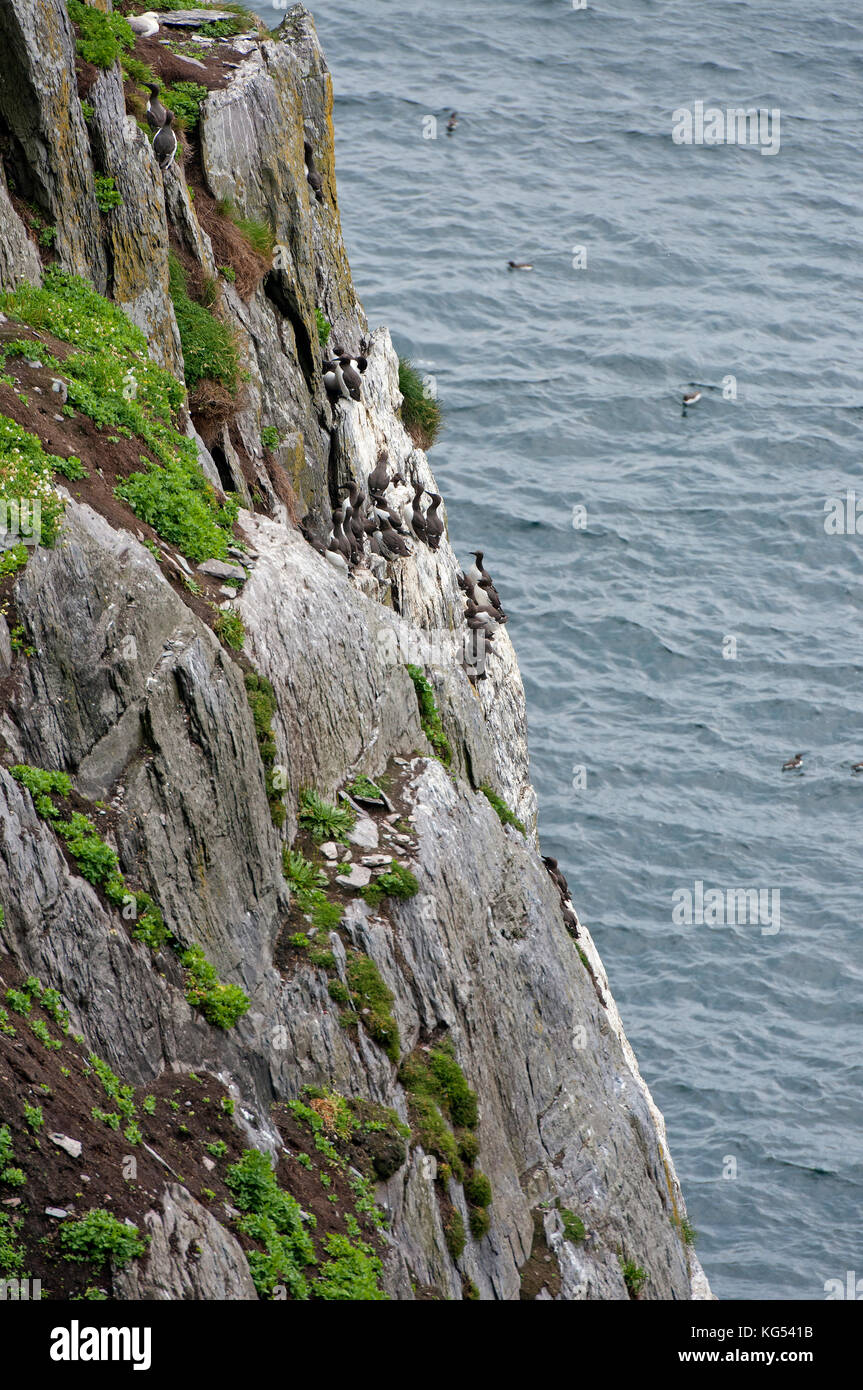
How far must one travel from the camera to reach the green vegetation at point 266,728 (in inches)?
677

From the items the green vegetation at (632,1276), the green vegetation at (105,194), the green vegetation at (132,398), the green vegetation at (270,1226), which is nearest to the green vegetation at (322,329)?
the green vegetation at (105,194)

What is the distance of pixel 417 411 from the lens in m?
33.8

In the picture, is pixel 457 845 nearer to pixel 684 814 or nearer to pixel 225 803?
pixel 225 803

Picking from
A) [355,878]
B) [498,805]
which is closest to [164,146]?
[498,805]

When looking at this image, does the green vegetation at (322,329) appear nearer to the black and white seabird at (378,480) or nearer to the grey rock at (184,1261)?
the black and white seabird at (378,480)

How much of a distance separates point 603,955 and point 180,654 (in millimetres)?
29596

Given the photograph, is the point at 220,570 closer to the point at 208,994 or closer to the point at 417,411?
the point at 208,994

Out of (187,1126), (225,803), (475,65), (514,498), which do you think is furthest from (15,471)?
(475,65)

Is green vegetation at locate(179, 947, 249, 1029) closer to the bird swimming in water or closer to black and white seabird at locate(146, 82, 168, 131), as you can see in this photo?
black and white seabird at locate(146, 82, 168, 131)

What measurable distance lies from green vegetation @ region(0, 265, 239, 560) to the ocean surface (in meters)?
26.2

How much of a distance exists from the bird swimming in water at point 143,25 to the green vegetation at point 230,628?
1588 centimetres
